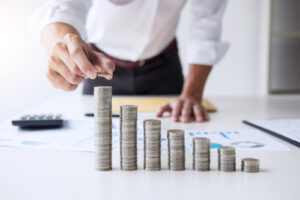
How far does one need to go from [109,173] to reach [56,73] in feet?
1.07

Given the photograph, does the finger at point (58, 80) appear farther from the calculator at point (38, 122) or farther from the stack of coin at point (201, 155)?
the stack of coin at point (201, 155)

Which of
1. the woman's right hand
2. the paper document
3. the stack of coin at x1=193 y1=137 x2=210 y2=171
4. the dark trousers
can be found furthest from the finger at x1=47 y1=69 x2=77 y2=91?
the dark trousers

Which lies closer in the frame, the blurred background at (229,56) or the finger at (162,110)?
the finger at (162,110)

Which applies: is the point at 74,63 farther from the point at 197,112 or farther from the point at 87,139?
the point at 197,112

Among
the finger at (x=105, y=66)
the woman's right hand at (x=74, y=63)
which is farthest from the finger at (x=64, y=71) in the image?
the finger at (x=105, y=66)

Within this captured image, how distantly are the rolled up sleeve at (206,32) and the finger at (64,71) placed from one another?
0.75 m

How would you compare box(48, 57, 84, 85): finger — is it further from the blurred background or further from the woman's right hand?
the blurred background

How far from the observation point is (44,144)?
0.81m

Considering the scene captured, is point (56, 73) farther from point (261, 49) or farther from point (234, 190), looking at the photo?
point (261, 49)

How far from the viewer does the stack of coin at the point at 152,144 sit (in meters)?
0.63

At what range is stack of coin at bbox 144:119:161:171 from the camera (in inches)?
24.9

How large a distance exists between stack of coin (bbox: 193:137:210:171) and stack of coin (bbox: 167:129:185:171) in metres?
0.02

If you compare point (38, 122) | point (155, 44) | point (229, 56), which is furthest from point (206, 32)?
point (229, 56)

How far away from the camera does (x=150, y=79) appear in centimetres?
164
